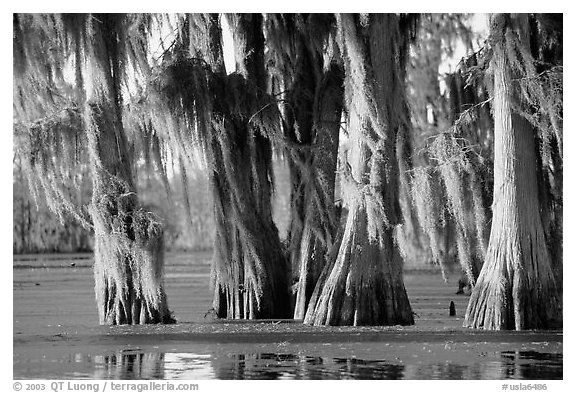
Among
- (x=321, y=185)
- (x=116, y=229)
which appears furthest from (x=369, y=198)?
(x=116, y=229)

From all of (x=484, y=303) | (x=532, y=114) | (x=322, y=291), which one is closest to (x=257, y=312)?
(x=322, y=291)

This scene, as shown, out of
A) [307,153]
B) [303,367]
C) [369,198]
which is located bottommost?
[303,367]

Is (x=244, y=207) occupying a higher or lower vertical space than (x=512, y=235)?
higher

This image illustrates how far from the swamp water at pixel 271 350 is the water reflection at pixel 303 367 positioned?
0.01m

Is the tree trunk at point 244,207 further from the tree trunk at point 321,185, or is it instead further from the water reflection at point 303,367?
the water reflection at point 303,367

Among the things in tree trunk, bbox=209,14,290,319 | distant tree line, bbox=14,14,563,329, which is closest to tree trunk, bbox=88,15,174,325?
distant tree line, bbox=14,14,563,329

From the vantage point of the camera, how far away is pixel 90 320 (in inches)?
771

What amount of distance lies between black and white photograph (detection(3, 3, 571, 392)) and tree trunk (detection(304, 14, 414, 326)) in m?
0.03

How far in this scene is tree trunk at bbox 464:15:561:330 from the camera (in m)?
16.7

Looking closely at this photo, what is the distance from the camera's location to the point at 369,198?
702 inches

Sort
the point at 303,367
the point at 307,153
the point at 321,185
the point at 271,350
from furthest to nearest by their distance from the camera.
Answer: the point at 307,153
the point at 321,185
the point at 271,350
the point at 303,367

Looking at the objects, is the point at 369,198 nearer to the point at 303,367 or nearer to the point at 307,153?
the point at 307,153

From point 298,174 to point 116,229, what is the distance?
3952 mm

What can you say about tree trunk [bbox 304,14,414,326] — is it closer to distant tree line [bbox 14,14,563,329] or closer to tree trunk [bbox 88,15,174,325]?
distant tree line [bbox 14,14,563,329]
